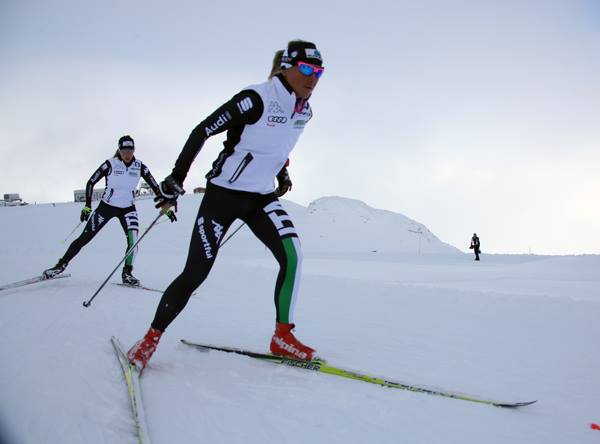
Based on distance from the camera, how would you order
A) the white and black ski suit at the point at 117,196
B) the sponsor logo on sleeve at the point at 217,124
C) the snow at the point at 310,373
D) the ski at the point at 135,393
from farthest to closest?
1. the white and black ski suit at the point at 117,196
2. the sponsor logo on sleeve at the point at 217,124
3. the snow at the point at 310,373
4. the ski at the point at 135,393

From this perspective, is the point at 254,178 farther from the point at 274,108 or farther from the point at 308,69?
the point at 308,69

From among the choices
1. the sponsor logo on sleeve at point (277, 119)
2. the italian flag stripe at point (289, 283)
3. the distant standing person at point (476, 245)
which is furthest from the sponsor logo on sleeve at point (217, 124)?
the distant standing person at point (476, 245)

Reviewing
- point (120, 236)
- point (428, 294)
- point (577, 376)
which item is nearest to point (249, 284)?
point (428, 294)

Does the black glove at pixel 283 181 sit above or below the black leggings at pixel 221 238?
above

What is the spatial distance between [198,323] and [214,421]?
98.3 inches

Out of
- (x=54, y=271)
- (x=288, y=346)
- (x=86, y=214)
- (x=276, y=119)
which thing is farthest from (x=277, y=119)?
(x=54, y=271)

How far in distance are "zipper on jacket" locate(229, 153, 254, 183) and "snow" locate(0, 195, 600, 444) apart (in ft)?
4.17

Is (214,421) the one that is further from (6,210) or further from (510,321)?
(6,210)

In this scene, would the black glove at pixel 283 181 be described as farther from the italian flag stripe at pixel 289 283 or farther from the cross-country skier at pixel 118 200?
the cross-country skier at pixel 118 200

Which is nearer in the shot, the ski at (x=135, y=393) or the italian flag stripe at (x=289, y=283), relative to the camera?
the ski at (x=135, y=393)

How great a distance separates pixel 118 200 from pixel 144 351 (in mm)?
4699

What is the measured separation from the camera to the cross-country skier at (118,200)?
22.2 ft

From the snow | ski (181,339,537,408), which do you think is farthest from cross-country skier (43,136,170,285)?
ski (181,339,537,408)

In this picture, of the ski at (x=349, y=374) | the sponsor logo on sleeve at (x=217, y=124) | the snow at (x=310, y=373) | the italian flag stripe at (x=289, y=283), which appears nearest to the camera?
the snow at (x=310, y=373)
